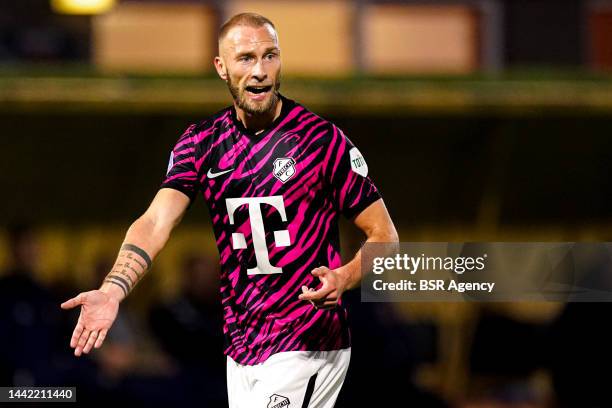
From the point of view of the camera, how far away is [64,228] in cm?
1012

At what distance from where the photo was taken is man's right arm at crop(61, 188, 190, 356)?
173 inches

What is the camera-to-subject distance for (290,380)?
4730 millimetres

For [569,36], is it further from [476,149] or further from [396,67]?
[476,149]

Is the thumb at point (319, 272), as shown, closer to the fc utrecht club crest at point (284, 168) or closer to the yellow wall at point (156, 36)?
the fc utrecht club crest at point (284, 168)

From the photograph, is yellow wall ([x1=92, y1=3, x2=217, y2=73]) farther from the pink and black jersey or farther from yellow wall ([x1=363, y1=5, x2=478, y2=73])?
the pink and black jersey

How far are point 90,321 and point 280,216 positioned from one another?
84 centimetres

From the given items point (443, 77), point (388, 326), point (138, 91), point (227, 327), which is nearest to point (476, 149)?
point (443, 77)

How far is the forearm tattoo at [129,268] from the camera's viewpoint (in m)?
4.62

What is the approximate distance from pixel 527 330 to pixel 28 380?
4196mm

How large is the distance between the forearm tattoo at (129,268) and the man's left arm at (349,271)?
2.15 ft

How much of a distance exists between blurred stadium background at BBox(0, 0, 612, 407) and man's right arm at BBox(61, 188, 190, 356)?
3404 mm

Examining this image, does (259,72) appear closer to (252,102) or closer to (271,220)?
(252,102)

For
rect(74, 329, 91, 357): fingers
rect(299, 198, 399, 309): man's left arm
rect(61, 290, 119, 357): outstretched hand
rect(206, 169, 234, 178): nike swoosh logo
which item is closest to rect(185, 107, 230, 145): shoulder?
rect(206, 169, 234, 178): nike swoosh logo

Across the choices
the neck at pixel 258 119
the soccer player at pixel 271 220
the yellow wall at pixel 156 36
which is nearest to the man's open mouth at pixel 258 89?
the soccer player at pixel 271 220
